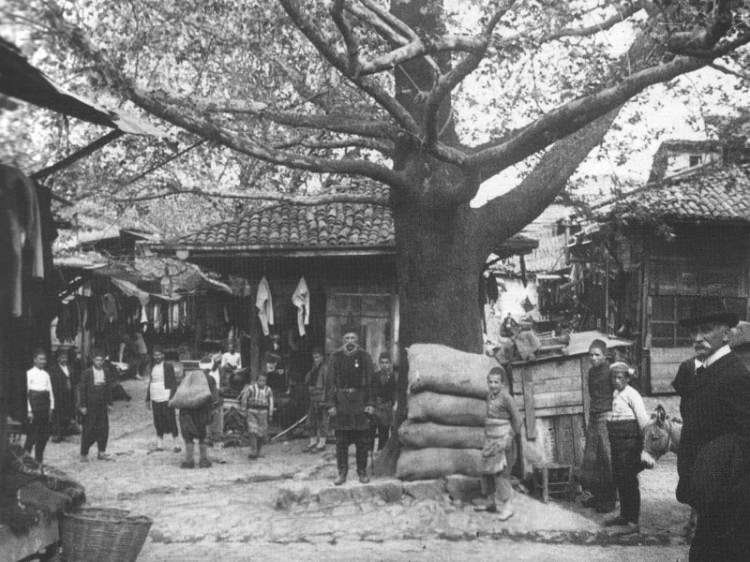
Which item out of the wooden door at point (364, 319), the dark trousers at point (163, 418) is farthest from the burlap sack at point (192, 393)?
the wooden door at point (364, 319)

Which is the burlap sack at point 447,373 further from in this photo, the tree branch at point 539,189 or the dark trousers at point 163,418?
the dark trousers at point 163,418

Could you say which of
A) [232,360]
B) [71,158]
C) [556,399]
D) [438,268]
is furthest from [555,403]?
[232,360]

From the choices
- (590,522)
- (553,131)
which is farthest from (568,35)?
(590,522)

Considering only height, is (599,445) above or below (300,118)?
below

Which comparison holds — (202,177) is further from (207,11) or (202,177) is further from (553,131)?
(553,131)

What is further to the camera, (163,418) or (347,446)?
(163,418)

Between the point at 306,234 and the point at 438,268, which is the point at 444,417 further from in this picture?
the point at 306,234

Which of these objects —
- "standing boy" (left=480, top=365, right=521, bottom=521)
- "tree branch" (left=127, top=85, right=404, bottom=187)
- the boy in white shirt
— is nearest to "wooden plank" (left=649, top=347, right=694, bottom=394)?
the boy in white shirt

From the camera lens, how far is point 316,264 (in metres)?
15.8

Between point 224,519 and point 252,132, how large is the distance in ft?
16.1

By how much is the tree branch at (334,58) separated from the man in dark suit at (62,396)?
810 cm

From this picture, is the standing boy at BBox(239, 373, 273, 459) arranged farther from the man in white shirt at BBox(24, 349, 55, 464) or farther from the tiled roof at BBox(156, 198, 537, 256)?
the man in white shirt at BBox(24, 349, 55, 464)

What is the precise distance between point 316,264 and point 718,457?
11.6 m

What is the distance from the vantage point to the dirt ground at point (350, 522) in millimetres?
7824
